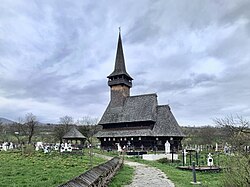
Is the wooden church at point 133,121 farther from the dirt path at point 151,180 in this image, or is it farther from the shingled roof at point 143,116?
the dirt path at point 151,180

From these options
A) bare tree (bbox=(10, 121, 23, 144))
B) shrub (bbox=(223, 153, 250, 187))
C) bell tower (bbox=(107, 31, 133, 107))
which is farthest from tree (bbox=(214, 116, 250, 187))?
bare tree (bbox=(10, 121, 23, 144))

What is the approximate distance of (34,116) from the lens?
73.4 meters

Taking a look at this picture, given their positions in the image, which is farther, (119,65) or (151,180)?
(119,65)

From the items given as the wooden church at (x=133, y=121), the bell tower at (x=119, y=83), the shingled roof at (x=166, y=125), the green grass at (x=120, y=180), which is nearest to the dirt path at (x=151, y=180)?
the green grass at (x=120, y=180)

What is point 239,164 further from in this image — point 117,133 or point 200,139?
point 200,139

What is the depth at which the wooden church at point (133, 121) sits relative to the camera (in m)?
39.3

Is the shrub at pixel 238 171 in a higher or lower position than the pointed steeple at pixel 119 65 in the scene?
lower

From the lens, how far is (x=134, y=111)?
4306 centimetres

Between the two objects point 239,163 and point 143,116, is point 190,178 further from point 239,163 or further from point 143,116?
point 143,116

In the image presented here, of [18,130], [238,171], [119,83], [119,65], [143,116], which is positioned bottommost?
[238,171]

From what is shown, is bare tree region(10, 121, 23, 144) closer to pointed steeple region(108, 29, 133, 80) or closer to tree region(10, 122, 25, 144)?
tree region(10, 122, 25, 144)

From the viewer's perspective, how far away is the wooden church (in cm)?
3927

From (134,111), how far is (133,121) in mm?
2088

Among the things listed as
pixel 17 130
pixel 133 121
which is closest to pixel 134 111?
pixel 133 121
